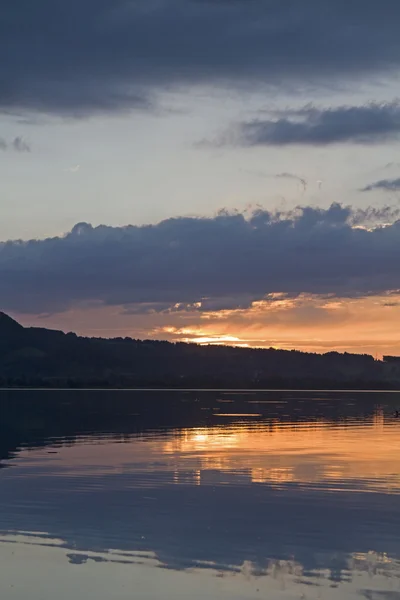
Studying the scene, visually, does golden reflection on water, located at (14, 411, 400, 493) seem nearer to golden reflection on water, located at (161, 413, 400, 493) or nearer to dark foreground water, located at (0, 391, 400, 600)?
golden reflection on water, located at (161, 413, 400, 493)

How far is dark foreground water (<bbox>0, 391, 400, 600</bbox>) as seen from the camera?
21.0m

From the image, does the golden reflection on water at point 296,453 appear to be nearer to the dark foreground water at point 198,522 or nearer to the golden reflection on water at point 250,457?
the golden reflection on water at point 250,457

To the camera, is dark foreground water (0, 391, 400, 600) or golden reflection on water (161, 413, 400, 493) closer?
dark foreground water (0, 391, 400, 600)

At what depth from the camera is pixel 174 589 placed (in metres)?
20.5

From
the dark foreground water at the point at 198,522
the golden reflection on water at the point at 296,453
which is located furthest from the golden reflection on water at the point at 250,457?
the dark foreground water at the point at 198,522

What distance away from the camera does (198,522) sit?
28578 millimetres

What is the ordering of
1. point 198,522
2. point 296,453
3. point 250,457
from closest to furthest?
point 198,522 < point 250,457 < point 296,453

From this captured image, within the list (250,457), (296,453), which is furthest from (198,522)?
(296,453)

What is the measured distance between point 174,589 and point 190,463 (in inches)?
1016

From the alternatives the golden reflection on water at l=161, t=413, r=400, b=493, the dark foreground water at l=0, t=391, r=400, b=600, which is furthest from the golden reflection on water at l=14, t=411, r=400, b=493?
the dark foreground water at l=0, t=391, r=400, b=600

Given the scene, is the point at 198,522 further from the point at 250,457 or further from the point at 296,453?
the point at 296,453

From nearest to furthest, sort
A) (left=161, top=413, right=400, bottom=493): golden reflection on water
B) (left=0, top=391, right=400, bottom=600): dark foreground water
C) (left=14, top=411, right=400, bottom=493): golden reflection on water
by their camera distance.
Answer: (left=0, top=391, right=400, bottom=600): dark foreground water → (left=14, top=411, right=400, bottom=493): golden reflection on water → (left=161, top=413, right=400, bottom=493): golden reflection on water

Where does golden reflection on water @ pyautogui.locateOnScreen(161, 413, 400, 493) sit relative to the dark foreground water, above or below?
above

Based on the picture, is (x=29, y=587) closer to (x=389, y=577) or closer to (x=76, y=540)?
(x=76, y=540)
